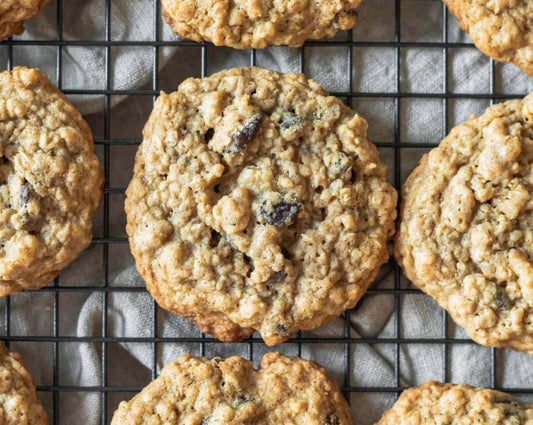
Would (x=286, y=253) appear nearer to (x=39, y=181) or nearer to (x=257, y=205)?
(x=257, y=205)

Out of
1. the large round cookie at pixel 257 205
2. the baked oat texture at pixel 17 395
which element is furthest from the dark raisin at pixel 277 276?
the baked oat texture at pixel 17 395

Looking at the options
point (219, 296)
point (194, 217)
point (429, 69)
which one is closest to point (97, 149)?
point (194, 217)

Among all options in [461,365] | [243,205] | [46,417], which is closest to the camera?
[243,205]

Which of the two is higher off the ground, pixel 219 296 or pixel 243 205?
pixel 243 205

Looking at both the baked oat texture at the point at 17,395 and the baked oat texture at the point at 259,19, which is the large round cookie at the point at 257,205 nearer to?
the baked oat texture at the point at 259,19

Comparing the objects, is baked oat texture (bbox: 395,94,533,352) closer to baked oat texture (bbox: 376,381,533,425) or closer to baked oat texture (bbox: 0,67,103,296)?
baked oat texture (bbox: 376,381,533,425)

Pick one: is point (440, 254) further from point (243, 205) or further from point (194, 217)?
point (194, 217)

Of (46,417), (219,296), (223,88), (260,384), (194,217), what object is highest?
(223,88)
